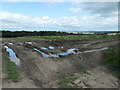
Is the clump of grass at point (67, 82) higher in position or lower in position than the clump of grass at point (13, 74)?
lower

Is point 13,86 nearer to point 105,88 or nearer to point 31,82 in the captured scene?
point 31,82

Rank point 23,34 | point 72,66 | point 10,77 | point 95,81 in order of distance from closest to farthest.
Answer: point 95,81 < point 10,77 < point 72,66 < point 23,34

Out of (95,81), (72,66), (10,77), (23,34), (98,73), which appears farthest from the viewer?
(23,34)

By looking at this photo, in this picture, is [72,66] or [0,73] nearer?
[0,73]

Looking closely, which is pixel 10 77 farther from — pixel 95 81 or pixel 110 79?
pixel 110 79

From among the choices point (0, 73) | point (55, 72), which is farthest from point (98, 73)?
point (0, 73)

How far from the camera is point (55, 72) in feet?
17.4

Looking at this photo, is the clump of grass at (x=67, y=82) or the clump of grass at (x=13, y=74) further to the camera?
the clump of grass at (x=13, y=74)

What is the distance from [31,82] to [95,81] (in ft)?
7.23

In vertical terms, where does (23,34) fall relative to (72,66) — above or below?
above

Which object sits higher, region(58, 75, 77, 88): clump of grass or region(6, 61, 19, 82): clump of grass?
region(6, 61, 19, 82): clump of grass

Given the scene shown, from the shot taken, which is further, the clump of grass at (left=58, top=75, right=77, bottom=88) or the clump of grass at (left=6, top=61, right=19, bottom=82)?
the clump of grass at (left=6, top=61, right=19, bottom=82)

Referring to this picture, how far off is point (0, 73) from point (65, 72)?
265 centimetres

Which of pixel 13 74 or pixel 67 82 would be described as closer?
pixel 67 82
